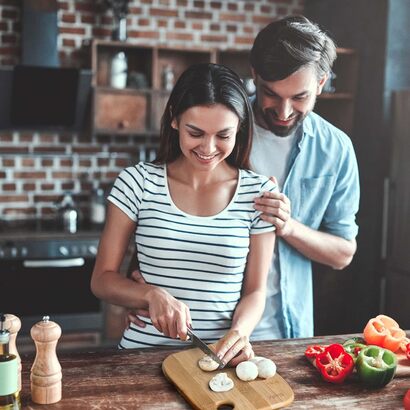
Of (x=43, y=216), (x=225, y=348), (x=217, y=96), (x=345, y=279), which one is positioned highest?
(x=217, y=96)

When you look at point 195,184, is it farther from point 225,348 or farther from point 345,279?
point 345,279

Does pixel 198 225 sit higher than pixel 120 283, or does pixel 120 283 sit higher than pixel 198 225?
pixel 198 225

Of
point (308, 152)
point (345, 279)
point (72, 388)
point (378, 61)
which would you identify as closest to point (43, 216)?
point (345, 279)

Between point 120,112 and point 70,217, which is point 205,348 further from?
point 120,112

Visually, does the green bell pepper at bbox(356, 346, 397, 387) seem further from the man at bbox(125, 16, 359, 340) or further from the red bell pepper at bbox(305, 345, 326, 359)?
the man at bbox(125, 16, 359, 340)

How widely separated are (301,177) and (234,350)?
A: 0.74 metres

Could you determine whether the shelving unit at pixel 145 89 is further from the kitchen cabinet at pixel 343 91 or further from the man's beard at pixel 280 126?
the man's beard at pixel 280 126

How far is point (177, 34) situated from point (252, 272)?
126 inches

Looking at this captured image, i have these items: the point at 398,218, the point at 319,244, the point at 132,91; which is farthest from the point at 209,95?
the point at 132,91

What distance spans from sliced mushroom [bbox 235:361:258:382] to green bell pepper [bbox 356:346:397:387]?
0.25 meters

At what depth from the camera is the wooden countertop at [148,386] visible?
143cm

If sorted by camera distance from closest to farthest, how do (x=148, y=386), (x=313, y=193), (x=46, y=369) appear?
(x=46, y=369) < (x=148, y=386) < (x=313, y=193)

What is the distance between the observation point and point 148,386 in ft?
4.96

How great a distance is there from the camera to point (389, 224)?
13.1 feet
